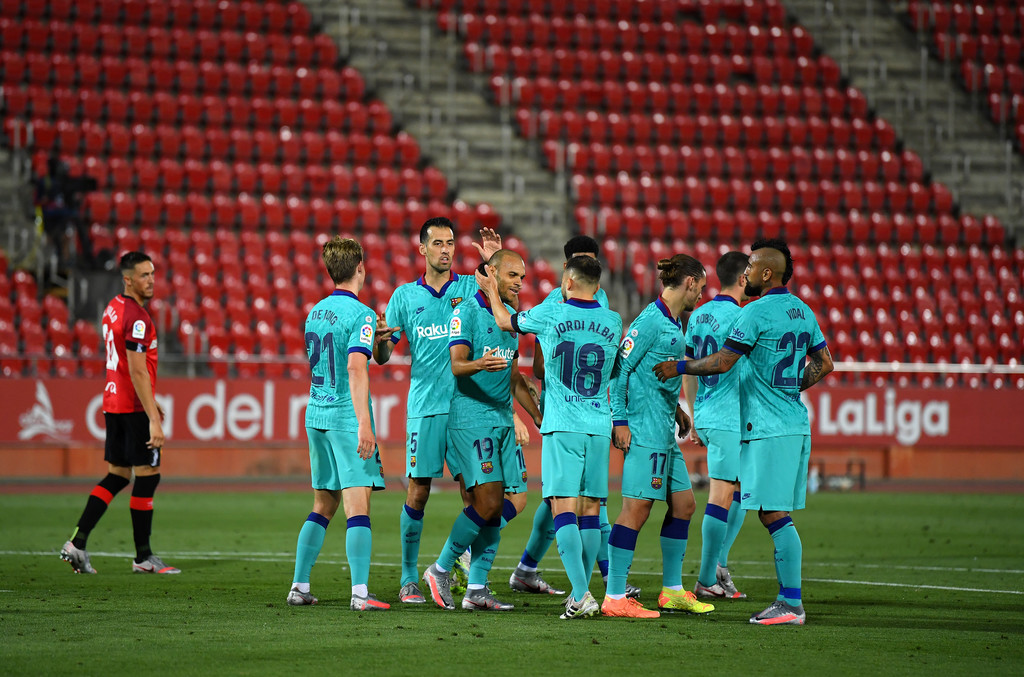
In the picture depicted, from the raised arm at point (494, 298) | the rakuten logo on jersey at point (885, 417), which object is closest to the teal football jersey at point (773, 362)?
the raised arm at point (494, 298)

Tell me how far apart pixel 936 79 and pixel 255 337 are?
20339 mm

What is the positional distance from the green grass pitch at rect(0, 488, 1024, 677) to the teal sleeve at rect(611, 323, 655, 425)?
4.40 feet

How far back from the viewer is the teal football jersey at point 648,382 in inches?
317

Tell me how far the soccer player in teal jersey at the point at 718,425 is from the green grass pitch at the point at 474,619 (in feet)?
1.29

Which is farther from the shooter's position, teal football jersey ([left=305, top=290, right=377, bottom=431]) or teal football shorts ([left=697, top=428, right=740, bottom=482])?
teal football shorts ([left=697, top=428, right=740, bottom=482])

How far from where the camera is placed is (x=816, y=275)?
26062 millimetres

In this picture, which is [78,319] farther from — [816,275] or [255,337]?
[816,275]

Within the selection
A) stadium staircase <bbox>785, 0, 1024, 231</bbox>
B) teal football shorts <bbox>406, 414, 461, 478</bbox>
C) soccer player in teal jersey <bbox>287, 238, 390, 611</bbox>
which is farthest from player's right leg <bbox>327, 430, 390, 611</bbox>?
stadium staircase <bbox>785, 0, 1024, 231</bbox>

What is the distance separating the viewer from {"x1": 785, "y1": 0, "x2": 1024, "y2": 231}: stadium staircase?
30312mm

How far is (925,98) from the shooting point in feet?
105

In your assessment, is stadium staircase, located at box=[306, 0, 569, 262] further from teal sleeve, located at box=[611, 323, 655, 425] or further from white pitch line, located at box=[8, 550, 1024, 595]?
teal sleeve, located at box=[611, 323, 655, 425]

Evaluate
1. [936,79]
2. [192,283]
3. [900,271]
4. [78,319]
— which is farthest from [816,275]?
[78,319]

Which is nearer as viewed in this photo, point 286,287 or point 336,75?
point 286,287

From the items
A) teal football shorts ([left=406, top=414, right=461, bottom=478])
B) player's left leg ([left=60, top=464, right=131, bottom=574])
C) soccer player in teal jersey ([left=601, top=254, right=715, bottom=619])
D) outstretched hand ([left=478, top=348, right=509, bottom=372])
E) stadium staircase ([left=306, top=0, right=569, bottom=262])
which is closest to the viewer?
outstretched hand ([left=478, top=348, right=509, bottom=372])
